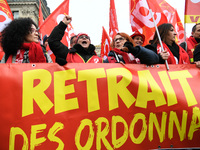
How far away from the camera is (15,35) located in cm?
230

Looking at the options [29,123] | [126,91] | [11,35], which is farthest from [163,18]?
[29,123]

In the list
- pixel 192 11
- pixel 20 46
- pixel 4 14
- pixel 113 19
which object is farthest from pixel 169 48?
pixel 4 14

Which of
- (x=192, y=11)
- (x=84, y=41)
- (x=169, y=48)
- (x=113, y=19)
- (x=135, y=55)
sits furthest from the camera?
(x=113, y=19)

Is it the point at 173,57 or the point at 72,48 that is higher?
the point at 72,48

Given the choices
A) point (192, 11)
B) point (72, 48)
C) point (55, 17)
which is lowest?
point (72, 48)

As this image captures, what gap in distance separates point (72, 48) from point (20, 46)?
25.1 inches

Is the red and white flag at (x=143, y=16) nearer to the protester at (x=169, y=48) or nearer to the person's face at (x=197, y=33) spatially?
the protester at (x=169, y=48)

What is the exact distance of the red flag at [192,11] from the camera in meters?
2.98

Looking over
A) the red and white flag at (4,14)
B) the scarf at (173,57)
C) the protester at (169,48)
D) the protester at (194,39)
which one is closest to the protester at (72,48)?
the protester at (169,48)

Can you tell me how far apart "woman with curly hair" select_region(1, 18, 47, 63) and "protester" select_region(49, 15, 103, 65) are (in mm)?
194

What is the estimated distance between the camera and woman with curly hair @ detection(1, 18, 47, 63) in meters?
2.23

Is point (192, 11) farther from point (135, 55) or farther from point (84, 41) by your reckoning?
point (84, 41)

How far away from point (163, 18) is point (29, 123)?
3011 millimetres

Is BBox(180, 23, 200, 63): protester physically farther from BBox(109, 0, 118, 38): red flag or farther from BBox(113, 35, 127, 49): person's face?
BBox(109, 0, 118, 38): red flag
